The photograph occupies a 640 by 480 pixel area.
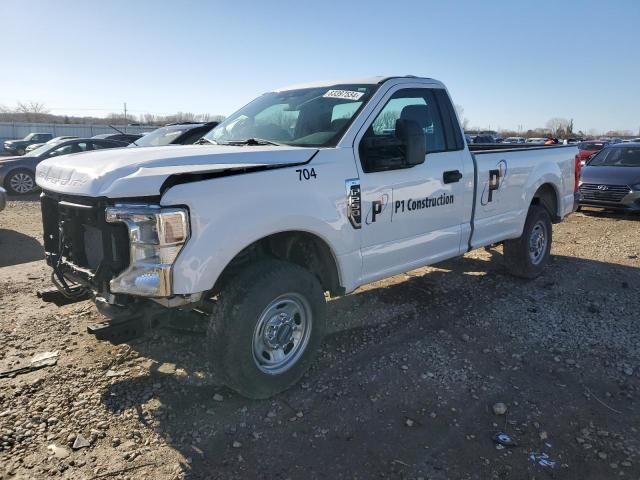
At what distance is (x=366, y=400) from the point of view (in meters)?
3.41

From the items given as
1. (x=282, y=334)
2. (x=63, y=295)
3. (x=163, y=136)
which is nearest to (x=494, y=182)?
(x=282, y=334)

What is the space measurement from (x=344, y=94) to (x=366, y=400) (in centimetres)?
244

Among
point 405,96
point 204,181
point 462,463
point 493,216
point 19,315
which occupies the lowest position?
point 462,463

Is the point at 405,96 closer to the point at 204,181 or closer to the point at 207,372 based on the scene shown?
the point at 204,181

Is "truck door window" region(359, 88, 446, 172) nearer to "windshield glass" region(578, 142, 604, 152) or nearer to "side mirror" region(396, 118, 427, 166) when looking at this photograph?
"side mirror" region(396, 118, 427, 166)

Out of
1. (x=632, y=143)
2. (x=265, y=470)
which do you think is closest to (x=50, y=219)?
(x=265, y=470)

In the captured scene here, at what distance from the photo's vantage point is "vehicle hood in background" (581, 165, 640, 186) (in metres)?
10.8

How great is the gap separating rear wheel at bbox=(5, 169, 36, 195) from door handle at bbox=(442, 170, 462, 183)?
11920 mm

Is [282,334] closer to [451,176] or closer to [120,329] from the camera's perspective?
[120,329]

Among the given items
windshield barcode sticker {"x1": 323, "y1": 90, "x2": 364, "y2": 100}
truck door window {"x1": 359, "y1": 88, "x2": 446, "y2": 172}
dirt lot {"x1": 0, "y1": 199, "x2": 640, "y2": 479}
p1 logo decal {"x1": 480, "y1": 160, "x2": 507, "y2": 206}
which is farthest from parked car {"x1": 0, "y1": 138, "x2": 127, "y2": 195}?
p1 logo decal {"x1": 480, "y1": 160, "x2": 507, "y2": 206}

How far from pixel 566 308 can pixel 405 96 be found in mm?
2822

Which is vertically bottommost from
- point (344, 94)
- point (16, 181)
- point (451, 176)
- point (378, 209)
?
point (378, 209)

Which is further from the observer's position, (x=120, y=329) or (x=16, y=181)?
(x=16, y=181)

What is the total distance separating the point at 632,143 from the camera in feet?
39.4
